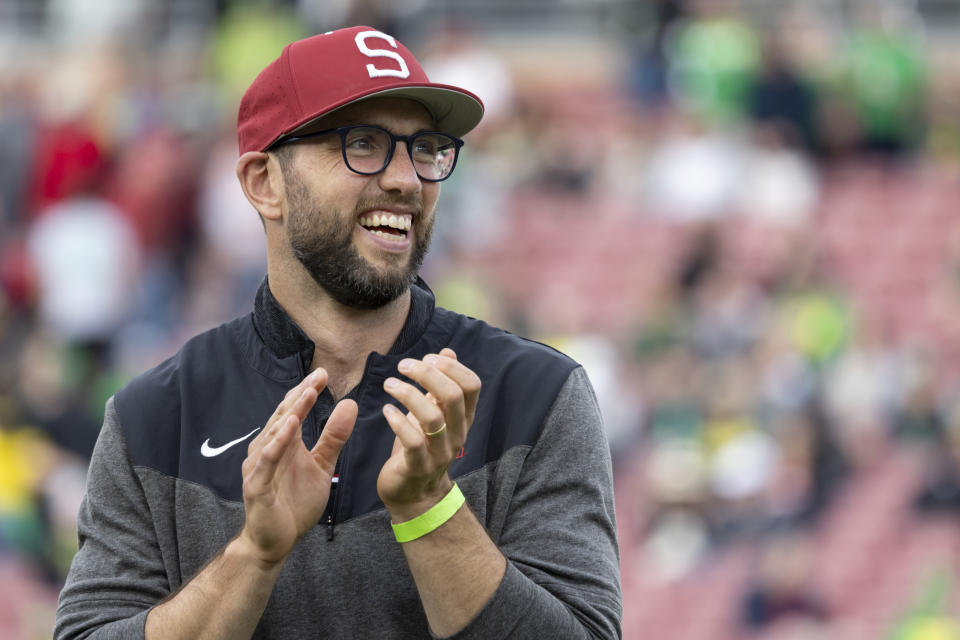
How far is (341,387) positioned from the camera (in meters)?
2.28

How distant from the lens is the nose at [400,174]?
7.22 feet

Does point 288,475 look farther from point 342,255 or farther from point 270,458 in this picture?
point 342,255

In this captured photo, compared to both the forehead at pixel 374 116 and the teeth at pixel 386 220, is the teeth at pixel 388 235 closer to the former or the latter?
the teeth at pixel 386 220

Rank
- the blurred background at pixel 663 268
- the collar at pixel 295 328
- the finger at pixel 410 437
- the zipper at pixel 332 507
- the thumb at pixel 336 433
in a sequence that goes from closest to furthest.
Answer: the finger at pixel 410 437 → the thumb at pixel 336 433 → the zipper at pixel 332 507 → the collar at pixel 295 328 → the blurred background at pixel 663 268

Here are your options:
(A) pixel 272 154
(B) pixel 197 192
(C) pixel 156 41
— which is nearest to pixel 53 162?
(B) pixel 197 192

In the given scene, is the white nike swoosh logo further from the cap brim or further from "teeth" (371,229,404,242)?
the cap brim

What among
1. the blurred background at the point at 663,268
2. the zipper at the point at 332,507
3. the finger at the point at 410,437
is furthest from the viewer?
the blurred background at the point at 663,268

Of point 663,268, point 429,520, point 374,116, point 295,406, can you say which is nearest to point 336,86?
point 374,116

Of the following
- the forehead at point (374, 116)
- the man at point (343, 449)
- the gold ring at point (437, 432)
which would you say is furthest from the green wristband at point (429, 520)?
the forehead at point (374, 116)

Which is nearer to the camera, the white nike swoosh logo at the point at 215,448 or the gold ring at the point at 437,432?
the gold ring at the point at 437,432

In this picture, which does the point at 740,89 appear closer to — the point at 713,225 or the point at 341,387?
the point at 713,225

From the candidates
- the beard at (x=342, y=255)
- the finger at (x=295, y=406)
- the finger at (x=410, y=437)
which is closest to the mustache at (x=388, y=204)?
the beard at (x=342, y=255)

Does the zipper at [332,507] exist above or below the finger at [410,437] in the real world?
below

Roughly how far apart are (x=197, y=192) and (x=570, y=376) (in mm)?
7136
